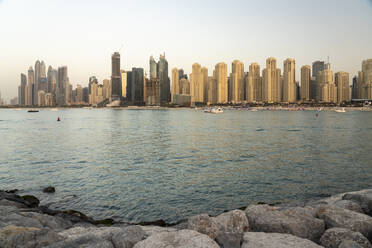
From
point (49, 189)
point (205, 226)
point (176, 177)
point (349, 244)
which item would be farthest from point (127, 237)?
point (176, 177)

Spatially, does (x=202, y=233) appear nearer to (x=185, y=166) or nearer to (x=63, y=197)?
(x=63, y=197)

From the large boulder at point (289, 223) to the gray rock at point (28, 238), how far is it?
6137mm

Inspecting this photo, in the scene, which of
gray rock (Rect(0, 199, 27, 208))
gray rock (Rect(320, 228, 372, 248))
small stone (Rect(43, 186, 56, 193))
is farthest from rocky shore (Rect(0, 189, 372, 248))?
small stone (Rect(43, 186, 56, 193))

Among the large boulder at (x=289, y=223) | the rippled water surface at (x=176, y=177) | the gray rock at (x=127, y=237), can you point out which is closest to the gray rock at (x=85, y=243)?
the gray rock at (x=127, y=237)

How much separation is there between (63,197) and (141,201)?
505 cm

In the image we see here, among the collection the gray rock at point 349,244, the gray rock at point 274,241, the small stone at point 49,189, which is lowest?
the small stone at point 49,189

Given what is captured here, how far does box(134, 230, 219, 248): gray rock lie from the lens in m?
7.13

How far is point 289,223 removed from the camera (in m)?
8.59

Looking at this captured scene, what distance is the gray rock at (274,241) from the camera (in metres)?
7.23

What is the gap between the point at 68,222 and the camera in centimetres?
1235

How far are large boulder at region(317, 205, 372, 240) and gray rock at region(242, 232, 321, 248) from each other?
2.09m

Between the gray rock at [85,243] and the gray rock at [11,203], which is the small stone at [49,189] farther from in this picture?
the gray rock at [85,243]

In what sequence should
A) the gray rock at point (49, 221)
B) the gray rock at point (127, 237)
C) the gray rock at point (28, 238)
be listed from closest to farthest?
the gray rock at point (28, 238) < the gray rock at point (127, 237) < the gray rock at point (49, 221)

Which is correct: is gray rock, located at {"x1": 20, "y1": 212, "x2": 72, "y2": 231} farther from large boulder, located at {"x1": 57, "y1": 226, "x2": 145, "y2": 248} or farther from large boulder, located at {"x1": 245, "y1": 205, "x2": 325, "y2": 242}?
large boulder, located at {"x1": 245, "y1": 205, "x2": 325, "y2": 242}
